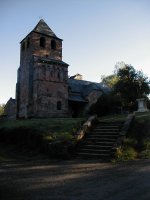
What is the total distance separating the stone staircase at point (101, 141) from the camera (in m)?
11.1

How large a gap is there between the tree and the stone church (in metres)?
8.02

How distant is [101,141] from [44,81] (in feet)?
86.4

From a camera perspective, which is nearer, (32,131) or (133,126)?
(133,126)

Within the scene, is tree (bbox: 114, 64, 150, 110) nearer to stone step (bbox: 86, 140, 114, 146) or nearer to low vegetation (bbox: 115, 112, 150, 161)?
low vegetation (bbox: 115, 112, 150, 161)

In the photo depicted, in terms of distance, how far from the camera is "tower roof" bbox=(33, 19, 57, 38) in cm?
4112

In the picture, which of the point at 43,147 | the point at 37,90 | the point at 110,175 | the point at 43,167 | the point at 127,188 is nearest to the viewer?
the point at 127,188

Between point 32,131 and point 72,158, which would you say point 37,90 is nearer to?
point 32,131

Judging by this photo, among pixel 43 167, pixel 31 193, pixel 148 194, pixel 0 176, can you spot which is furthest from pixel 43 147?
pixel 148 194

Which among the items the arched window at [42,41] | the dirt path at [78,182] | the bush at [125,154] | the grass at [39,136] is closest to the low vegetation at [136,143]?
the bush at [125,154]

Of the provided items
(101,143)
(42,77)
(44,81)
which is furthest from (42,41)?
(101,143)

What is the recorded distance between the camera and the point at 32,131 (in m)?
15.1

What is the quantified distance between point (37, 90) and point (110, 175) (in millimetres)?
30247

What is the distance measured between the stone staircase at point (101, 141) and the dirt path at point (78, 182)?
1975 mm

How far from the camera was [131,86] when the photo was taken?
125 feet
